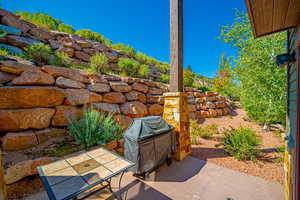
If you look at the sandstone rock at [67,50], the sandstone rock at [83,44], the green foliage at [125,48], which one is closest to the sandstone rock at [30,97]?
the sandstone rock at [67,50]

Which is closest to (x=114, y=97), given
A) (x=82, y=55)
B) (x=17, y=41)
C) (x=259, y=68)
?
(x=82, y=55)

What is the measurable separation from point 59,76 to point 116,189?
9.33 feet

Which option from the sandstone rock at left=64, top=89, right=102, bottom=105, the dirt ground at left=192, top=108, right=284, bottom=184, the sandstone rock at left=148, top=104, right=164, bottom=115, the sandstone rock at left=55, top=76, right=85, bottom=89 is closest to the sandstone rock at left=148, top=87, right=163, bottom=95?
the sandstone rock at left=148, top=104, right=164, bottom=115

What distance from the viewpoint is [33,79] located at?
7.83 feet

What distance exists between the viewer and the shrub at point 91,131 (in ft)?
8.18

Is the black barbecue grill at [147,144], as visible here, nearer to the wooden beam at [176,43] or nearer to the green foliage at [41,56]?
the wooden beam at [176,43]

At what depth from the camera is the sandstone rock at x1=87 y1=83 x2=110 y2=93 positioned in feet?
10.6

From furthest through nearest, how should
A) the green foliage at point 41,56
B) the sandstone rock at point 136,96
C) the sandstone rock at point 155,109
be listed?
the sandstone rock at point 155,109 < the sandstone rock at point 136,96 < the green foliage at point 41,56

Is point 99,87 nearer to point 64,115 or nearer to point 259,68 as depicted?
point 64,115

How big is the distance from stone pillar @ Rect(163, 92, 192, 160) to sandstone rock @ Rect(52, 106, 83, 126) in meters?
2.33

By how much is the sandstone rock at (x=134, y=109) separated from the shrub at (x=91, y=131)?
85 centimetres

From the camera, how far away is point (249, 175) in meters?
2.15


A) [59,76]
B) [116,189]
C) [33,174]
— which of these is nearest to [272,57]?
[116,189]

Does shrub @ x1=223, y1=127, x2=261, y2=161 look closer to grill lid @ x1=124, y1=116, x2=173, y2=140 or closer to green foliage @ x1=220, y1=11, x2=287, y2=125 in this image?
grill lid @ x1=124, y1=116, x2=173, y2=140
